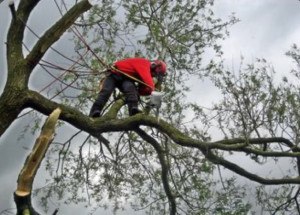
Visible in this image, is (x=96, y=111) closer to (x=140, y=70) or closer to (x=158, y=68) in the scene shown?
(x=140, y=70)

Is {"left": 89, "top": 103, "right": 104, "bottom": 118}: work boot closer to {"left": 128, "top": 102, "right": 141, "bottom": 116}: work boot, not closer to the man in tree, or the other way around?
the man in tree

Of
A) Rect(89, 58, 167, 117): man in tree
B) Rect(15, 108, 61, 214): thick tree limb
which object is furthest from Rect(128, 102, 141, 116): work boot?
Rect(15, 108, 61, 214): thick tree limb

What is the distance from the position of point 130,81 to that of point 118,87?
0.84 feet

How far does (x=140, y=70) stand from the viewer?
5859mm

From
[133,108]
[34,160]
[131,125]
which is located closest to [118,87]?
[133,108]

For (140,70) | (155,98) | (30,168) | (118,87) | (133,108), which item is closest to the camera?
(30,168)

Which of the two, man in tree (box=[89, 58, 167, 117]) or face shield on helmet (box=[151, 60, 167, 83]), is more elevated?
face shield on helmet (box=[151, 60, 167, 83])

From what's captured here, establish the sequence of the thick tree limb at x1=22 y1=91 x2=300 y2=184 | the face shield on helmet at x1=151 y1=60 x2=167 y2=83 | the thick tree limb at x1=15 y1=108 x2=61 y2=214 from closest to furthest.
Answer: the thick tree limb at x1=15 y1=108 x2=61 y2=214 → the thick tree limb at x1=22 y1=91 x2=300 y2=184 → the face shield on helmet at x1=151 y1=60 x2=167 y2=83

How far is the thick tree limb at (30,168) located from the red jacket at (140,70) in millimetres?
2474

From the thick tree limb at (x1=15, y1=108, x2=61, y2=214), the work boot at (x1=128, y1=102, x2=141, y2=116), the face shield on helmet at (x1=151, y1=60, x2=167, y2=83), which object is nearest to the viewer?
the thick tree limb at (x1=15, y1=108, x2=61, y2=214)

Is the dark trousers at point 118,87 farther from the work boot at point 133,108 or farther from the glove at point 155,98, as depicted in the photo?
the glove at point 155,98

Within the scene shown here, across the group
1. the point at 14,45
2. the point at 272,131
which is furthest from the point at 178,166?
the point at 14,45

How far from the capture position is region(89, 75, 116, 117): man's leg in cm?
579

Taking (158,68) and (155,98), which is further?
(158,68)
